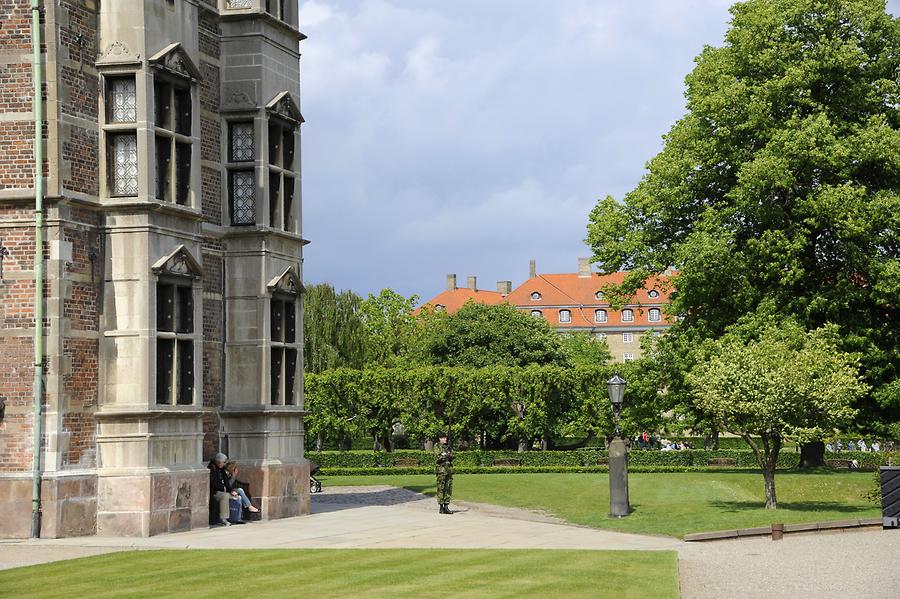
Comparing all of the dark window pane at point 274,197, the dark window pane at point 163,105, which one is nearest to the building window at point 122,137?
the dark window pane at point 163,105

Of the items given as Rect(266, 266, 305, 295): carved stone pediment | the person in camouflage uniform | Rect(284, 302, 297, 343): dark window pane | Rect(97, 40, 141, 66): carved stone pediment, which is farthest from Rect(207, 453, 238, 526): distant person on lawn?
Rect(97, 40, 141, 66): carved stone pediment

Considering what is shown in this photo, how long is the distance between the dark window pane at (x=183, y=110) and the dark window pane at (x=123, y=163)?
1243 mm

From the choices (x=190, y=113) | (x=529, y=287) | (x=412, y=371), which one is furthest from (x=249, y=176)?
(x=529, y=287)

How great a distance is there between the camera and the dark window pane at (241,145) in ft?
89.9

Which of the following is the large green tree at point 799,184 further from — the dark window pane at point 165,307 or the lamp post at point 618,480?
the dark window pane at point 165,307

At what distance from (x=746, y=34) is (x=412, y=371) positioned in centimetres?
2640

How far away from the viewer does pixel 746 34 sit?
1558 inches

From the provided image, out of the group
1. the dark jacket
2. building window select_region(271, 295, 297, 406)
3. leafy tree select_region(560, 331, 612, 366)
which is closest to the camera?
the dark jacket

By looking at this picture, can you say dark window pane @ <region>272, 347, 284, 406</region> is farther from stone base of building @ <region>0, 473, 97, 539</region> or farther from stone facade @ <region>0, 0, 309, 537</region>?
stone base of building @ <region>0, 473, 97, 539</region>

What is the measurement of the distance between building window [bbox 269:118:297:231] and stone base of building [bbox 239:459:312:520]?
5.46 metres

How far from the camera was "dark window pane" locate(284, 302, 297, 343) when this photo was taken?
92.1ft

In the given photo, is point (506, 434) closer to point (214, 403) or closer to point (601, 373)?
point (601, 373)

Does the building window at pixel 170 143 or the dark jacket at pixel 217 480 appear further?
the dark jacket at pixel 217 480

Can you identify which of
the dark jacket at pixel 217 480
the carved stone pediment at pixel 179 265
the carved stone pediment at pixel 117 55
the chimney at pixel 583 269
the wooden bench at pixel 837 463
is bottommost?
the wooden bench at pixel 837 463
